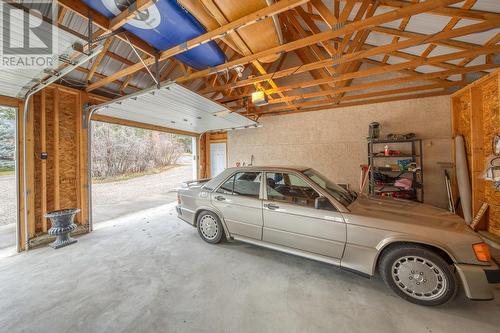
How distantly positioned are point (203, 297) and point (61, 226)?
118 inches

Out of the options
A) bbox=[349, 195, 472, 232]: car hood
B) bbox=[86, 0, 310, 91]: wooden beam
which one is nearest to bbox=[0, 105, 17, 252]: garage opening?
bbox=[86, 0, 310, 91]: wooden beam

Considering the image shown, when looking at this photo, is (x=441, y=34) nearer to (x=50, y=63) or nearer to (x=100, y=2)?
(x=100, y=2)

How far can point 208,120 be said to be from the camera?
485 cm

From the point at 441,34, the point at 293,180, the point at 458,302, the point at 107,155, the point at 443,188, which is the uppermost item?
the point at 441,34

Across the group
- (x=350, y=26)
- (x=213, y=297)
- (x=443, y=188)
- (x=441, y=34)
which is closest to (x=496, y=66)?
(x=441, y=34)

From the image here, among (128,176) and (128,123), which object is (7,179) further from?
(128,123)

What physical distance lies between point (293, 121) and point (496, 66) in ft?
12.8

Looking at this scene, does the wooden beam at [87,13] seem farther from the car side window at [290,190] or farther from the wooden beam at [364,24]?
the car side window at [290,190]

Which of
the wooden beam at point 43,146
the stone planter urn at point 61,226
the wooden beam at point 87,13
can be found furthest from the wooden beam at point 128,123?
the wooden beam at point 87,13

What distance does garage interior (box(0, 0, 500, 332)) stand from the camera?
1.68 m

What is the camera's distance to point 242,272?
2271 millimetres

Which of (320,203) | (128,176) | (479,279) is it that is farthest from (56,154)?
(128,176)

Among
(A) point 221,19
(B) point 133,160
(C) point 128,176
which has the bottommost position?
(C) point 128,176

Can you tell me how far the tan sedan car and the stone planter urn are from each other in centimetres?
227
